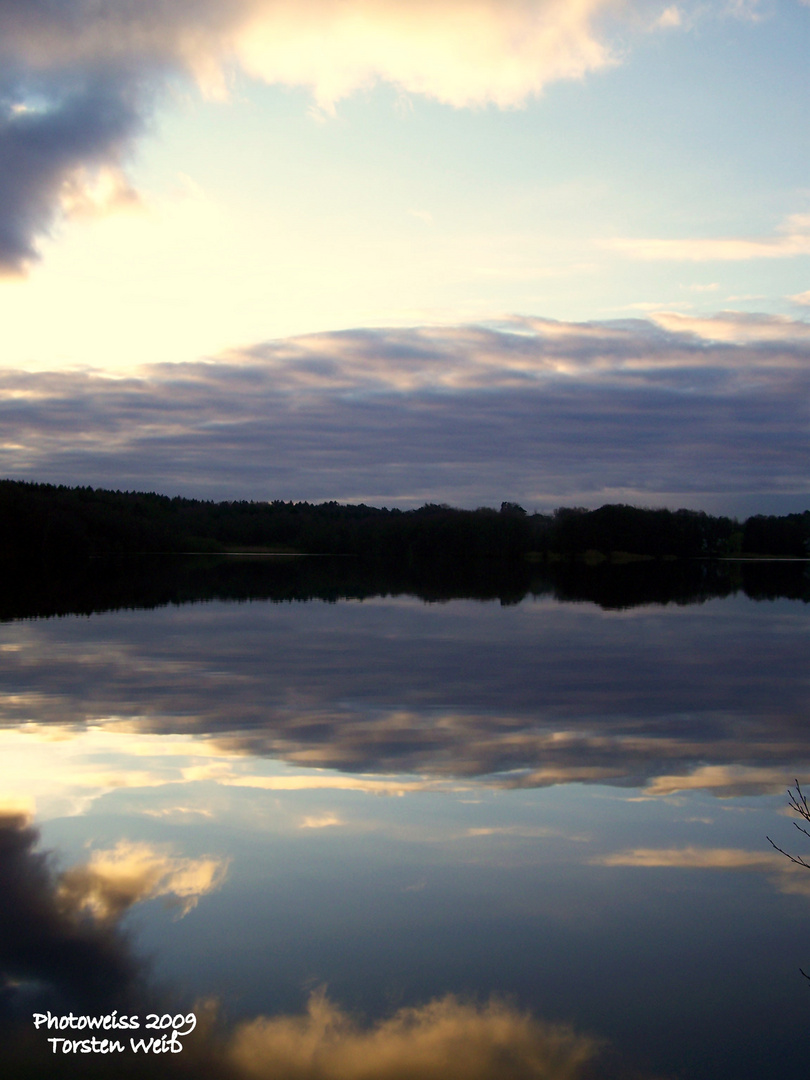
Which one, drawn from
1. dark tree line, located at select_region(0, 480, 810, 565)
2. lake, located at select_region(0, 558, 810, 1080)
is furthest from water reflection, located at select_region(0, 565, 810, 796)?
dark tree line, located at select_region(0, 480, 810, 565)

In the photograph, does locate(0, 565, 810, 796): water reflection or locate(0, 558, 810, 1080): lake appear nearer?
locate(0, 558, 810, 1080): lake

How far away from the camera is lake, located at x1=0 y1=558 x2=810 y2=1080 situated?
429 cm

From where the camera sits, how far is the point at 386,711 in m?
11.7

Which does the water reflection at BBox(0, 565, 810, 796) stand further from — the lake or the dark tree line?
the dark tree line

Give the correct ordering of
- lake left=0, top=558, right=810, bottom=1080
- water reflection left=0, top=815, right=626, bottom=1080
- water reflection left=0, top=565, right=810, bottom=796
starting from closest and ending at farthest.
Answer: water reflection left=0, top=815, right=626, bottom=1080 → lake left=0, top=558, right=810, bottom=1080 → water reflection left=0, top=565, right=810, bottom=796

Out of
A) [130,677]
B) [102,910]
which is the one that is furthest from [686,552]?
[102,910]

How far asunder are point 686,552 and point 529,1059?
Result: 11062cm

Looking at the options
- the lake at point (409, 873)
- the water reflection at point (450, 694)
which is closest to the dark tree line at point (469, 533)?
the water reflection at point (450, 694)

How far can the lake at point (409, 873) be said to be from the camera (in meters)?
4.29

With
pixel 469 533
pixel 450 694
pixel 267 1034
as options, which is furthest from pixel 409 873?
pixel 469 533

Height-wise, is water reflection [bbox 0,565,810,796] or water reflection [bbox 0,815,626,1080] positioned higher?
water reflection [bbox 0,565,810,796]

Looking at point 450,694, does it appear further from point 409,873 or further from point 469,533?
point 469,533

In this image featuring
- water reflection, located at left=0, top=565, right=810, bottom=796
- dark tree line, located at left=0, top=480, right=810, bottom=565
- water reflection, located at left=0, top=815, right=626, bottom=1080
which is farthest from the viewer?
dark tree line, located at left=0, top=480, right=810, bottom=565

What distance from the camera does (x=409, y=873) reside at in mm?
6156
